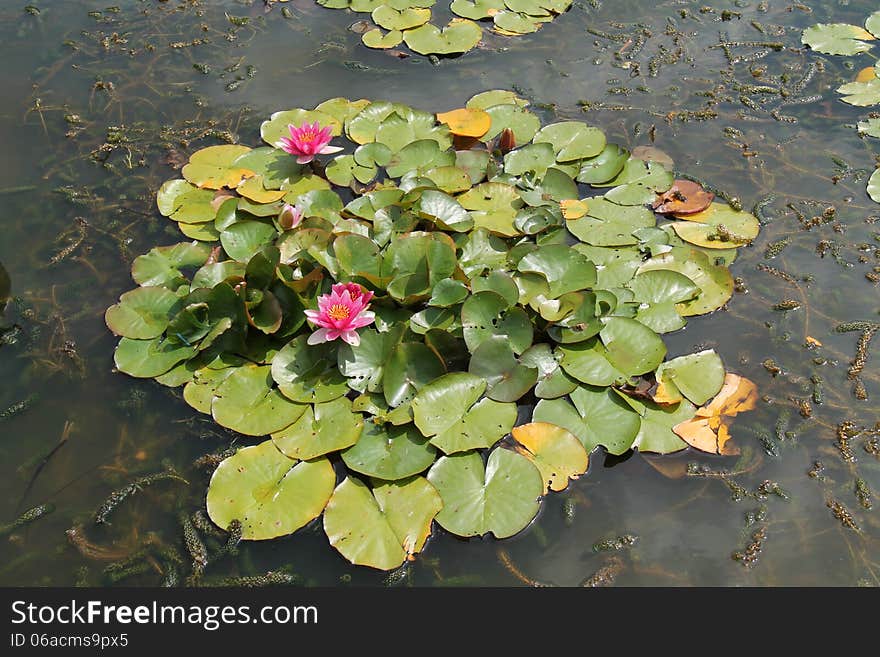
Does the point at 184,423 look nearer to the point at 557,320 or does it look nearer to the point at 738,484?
the point at 557,320

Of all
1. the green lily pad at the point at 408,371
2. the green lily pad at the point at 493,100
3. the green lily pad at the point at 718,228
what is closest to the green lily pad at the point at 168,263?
the green lily pad at the point at 408,371

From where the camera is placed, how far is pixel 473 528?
320 cm

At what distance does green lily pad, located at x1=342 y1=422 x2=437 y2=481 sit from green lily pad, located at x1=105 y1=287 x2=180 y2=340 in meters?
1.47

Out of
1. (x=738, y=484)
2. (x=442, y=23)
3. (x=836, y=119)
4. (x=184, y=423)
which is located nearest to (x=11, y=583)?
(x=184, y=423)

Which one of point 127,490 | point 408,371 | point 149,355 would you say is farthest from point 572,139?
point 127,490

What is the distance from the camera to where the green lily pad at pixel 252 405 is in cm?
353

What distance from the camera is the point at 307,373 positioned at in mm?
3697

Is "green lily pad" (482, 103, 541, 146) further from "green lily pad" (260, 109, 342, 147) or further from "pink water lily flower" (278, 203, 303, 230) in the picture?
"pink water lily flower" (278, 203, 303, 230)

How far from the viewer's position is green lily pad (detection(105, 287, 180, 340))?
12.9ft

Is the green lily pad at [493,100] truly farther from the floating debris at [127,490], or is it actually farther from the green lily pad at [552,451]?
the floating debris at [127,490]

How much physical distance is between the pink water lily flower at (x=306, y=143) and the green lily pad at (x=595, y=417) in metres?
2.48

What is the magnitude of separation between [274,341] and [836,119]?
5038 mm

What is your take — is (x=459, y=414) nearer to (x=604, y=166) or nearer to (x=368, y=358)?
(x=368, y=358)

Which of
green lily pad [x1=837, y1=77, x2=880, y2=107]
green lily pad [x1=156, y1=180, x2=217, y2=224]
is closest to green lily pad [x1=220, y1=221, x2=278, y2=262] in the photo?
green lily pad [x1=156, y1=180, x2=217, y2=224]
